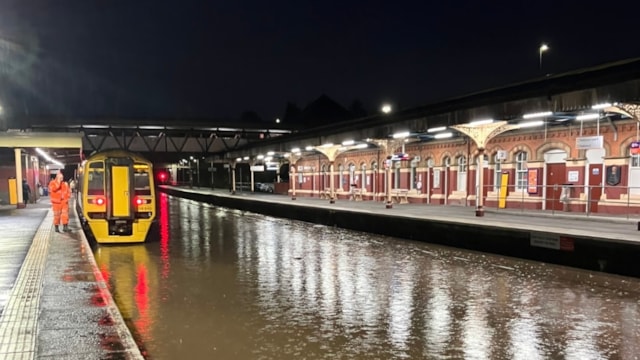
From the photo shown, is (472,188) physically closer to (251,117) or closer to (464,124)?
(464,124)

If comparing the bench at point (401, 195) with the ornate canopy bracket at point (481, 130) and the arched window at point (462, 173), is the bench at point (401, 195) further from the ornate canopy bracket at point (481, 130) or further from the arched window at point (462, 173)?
the ornate canopy bracket at point (481, 130)

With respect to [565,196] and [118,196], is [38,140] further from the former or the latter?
[565,196]

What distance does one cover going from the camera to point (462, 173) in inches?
971

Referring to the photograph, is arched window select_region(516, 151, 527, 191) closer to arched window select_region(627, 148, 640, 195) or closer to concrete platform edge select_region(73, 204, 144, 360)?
arched window select_region(627, 148, 640, 195)

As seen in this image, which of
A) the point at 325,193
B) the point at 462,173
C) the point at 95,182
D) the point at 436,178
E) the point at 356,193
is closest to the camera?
the point at 95,182

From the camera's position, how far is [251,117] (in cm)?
12231

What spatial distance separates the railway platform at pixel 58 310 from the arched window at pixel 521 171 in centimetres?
1671

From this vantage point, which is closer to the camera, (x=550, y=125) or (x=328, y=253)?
(x=328, y=253)

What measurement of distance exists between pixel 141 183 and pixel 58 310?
8.71 metres

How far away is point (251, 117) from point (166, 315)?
116955mm

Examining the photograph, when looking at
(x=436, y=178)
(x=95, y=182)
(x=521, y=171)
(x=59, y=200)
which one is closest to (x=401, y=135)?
(x=521, y=171)

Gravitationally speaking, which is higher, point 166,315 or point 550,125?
point 550,125

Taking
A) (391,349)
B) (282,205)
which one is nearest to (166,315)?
(391,349)

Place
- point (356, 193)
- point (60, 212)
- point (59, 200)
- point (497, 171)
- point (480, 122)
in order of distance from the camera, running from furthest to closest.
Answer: point (356, 193)
point (497, 171)
point (480, 122)
point (60, 212)
point (59, 200)
